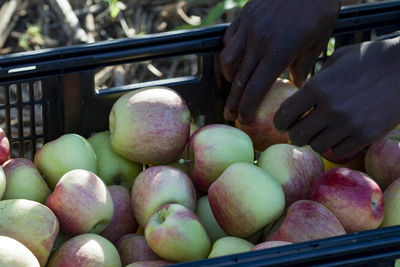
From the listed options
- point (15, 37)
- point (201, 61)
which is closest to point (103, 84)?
point (15, 37)

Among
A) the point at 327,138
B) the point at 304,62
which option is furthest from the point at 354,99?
the point at 304,62

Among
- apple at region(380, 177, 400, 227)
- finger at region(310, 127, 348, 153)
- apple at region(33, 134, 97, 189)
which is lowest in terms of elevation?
apple at region(380, 177, 400, 227)

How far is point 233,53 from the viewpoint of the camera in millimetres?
1773

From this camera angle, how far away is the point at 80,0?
3396mm

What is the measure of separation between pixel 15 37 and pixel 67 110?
5.51 feet

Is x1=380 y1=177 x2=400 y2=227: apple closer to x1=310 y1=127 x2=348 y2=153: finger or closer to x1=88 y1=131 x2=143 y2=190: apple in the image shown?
x1=310 y1=127 x2=348 y2=153: finger

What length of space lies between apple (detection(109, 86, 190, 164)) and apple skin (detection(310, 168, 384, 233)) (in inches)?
14.7

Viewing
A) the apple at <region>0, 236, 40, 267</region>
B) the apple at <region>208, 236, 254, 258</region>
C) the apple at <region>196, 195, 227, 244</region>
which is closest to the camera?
the apple at <region>0, 236, 40, 267</region>

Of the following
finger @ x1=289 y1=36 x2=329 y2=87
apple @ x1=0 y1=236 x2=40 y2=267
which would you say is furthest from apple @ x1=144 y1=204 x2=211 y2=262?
finger @ x1=289 y1=36 x2=329 y2=87

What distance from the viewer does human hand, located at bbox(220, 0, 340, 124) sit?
172cm

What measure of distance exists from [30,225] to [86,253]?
12 cm

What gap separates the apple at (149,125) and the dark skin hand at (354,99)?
28 cm

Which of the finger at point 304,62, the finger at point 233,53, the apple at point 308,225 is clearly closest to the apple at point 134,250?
the apple at point 308,225

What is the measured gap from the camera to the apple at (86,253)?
1.40m
